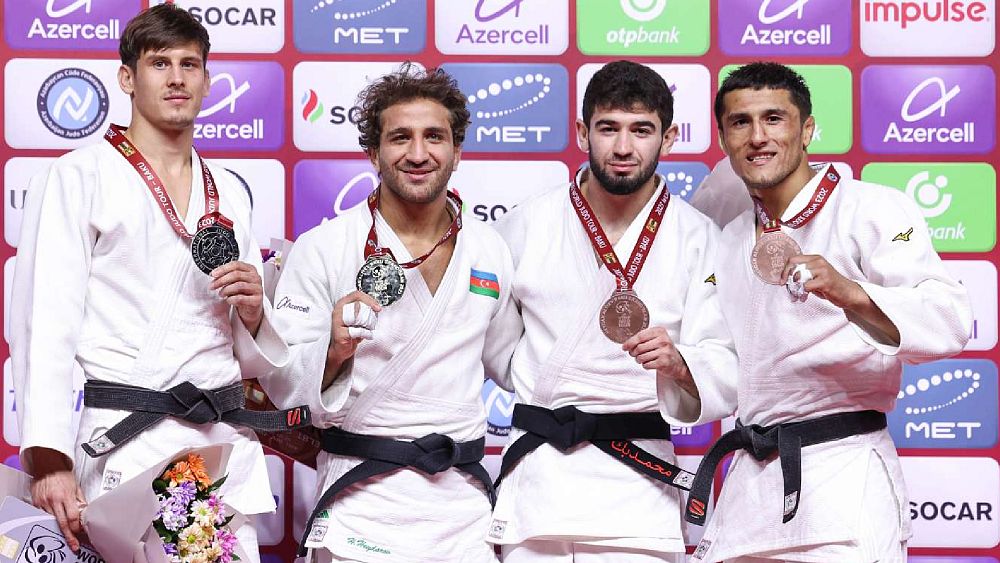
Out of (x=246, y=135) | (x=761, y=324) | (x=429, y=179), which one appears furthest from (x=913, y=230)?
(x=246, y=135)

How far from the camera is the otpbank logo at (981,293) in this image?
4.31 m

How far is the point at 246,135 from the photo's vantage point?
13.9ft

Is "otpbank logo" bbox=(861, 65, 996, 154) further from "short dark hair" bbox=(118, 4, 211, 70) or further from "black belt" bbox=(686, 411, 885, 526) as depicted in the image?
"short dark hair" bbox=(118, 4, 211, 70)

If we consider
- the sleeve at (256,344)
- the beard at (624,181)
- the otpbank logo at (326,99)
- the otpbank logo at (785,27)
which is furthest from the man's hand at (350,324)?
the otpbank logo at (785,27)

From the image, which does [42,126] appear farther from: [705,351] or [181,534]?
[705,351]

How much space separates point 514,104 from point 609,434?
4.73 feet

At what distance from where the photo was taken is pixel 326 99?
4.25m

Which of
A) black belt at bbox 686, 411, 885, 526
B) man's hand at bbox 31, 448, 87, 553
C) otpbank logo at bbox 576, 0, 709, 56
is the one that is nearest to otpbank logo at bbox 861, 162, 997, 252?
otpbank logo at bbox 576, 0, 709, 56

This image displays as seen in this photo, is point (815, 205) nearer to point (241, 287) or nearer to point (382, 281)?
point (382, 281)

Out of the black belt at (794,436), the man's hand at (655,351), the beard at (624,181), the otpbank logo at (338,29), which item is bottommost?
the black belt at (794,436)

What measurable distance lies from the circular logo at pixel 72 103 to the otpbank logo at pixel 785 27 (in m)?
2.31

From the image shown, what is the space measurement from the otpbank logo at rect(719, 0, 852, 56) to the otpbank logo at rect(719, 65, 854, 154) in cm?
7

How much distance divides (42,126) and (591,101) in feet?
Result: 6.70

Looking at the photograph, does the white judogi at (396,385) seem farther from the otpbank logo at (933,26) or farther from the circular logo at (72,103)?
the otpbank logo at (933,26)
